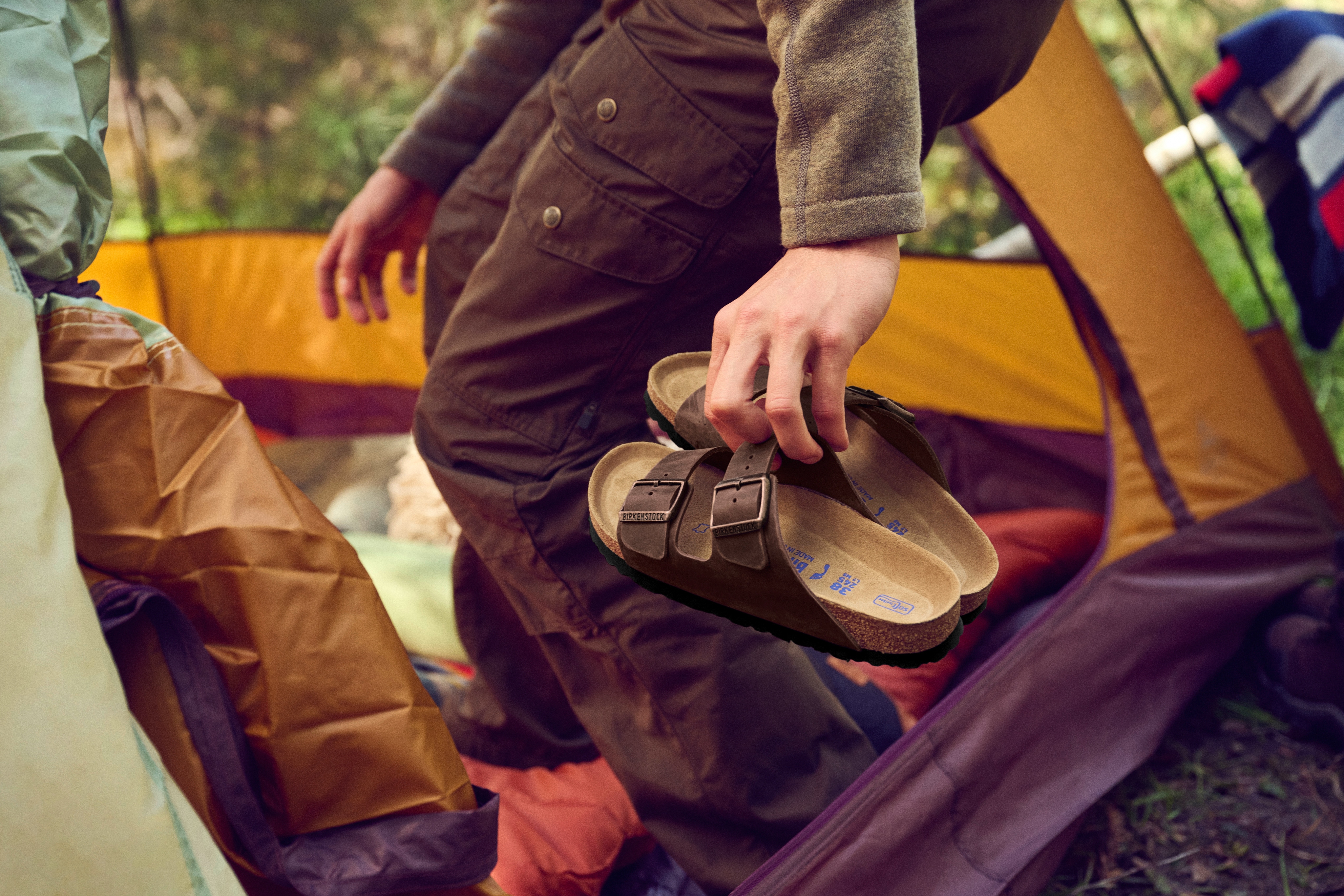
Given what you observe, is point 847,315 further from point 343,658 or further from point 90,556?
point 90,556

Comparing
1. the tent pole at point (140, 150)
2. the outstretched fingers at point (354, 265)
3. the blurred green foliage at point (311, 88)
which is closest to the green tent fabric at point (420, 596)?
the outstretched fingers at point (354, 265)

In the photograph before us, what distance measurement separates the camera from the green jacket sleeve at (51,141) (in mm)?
587

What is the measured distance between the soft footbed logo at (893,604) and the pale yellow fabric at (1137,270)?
2.22 ft

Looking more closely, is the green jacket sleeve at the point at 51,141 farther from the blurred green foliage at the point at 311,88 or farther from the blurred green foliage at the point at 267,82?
the blurred green foliage at the point at 267,82

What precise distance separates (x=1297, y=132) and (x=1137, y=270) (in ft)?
0.98

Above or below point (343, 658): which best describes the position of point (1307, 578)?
below

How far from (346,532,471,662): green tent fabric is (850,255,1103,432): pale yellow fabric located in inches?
27.9

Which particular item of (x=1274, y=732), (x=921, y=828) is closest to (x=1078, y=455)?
(x=1274, y=732)

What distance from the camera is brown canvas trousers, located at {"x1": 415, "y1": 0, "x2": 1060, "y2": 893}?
2.08ft

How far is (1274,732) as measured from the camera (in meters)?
1.19

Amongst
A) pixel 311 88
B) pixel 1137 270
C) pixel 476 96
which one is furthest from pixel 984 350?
pixel 311 88

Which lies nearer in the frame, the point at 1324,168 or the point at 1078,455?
the point at 1324,168

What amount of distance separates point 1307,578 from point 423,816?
47.6 inches

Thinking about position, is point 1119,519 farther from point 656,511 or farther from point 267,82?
point 267,82
